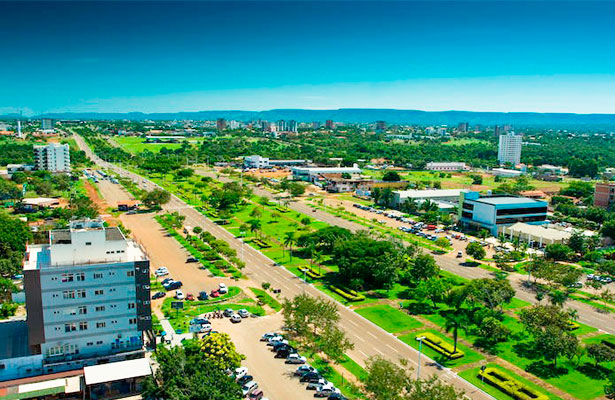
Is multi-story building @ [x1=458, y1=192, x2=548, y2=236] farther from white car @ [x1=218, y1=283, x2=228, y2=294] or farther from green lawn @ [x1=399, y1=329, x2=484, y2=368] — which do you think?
white car @ [x1=218, y1=283, x2=228, y2=294]

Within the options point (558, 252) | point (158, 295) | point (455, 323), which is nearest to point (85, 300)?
point (158, 295)

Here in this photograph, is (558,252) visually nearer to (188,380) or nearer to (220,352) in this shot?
(220,352)

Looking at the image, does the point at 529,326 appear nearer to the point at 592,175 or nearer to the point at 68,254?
the point at 68,254

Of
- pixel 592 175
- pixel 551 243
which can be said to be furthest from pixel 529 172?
pixel 551 243

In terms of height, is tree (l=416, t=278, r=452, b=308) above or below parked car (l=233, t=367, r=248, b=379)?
above

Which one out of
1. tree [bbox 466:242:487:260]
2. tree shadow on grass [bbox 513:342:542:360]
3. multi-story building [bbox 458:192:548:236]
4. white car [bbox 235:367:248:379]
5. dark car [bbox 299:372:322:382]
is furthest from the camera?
multi-story building [bbox 458:192:548:236]

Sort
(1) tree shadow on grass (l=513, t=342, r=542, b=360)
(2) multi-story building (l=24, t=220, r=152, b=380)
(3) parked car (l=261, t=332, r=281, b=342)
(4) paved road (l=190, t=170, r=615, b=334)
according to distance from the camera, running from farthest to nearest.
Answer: (4) paved road (l=190, t=170, r=615, b=334), (3) parked car (l=261, t=332, r=281, b=342), (1) tree shadow on grass (l=513, t=342, r=542, b=360), (2) multi-story building (l=24, t=220, r=152, b=380)

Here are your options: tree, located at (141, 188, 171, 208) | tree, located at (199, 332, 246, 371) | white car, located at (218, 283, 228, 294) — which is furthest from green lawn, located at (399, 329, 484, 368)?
tree, located at (141, 188, 171, 208)
